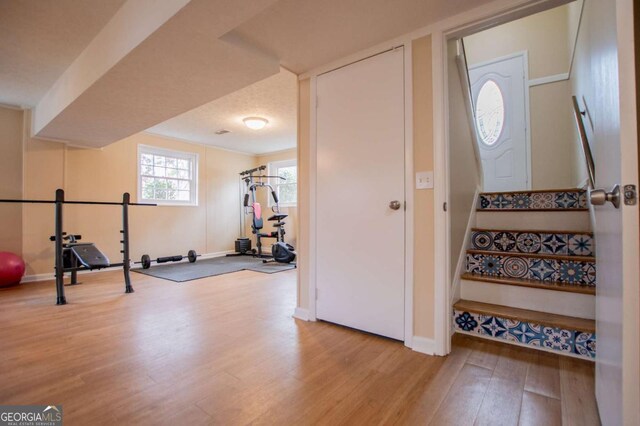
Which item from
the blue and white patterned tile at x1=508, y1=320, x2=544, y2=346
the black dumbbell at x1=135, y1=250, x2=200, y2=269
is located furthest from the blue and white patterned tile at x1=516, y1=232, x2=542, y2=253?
the black dumbbell at x1=135, y1=250, x2=200, y2=269

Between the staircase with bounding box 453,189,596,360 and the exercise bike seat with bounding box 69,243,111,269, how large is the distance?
12.2 ft

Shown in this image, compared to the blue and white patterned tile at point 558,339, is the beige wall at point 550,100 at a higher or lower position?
higher

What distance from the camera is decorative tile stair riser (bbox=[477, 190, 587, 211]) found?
237cm

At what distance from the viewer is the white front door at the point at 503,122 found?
12.5ft

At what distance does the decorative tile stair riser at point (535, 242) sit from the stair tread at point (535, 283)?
0.94 feet

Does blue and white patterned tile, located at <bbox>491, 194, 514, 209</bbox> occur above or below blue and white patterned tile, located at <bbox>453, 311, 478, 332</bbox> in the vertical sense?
above

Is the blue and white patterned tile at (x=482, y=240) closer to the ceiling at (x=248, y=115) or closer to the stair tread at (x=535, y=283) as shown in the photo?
the stair tread at (x=535, y=283)

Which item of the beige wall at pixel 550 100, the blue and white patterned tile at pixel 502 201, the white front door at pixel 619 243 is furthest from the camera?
the beige wall at pixel 550 100

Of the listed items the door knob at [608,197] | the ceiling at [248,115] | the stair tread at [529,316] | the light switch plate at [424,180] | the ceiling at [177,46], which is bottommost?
the stair tread at [529,316]

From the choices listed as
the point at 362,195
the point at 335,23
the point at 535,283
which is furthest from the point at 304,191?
the point at 535,283

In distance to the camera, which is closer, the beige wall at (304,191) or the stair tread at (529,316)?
the stair tread at (529,316)

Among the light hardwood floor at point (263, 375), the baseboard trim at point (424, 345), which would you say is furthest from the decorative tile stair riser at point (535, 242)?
the baseboard trim at point (424, 345)

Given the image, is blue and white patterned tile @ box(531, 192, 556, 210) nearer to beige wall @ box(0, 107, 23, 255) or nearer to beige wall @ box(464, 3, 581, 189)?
beige wall @ box(464, 3, 581, 189)

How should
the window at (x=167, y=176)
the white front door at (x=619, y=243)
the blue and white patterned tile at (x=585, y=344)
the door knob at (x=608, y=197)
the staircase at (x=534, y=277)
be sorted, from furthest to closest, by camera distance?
the window at (x=167, y=176) < the staircase at (x=534, y=277) < the blue and white patterned tile at (x=585, y=344) < the door knob at (x=608, y=197) < the white front door at (x=619, y=243)
